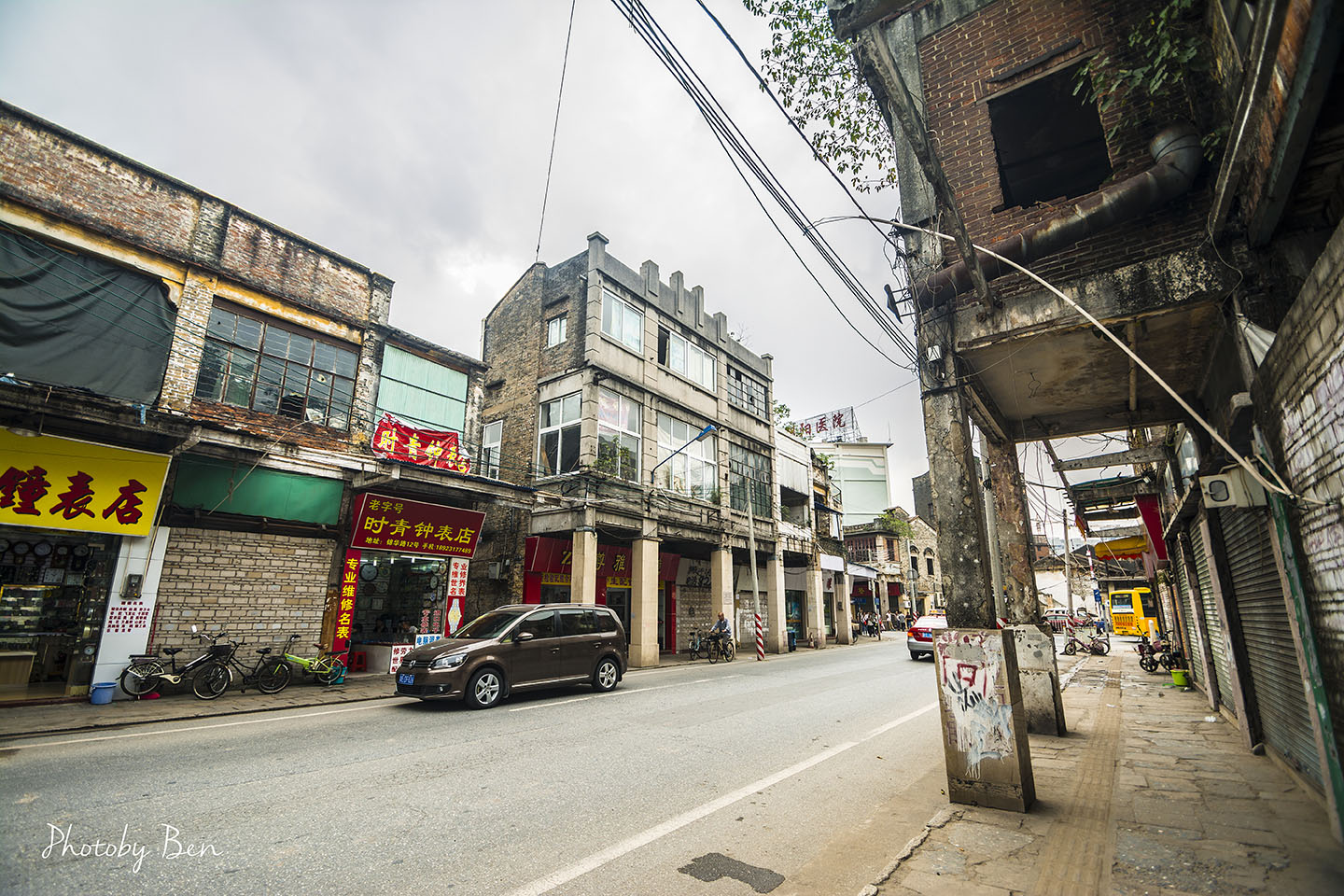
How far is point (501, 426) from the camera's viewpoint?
70.0ft

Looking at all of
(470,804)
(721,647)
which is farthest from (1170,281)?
(721,647)

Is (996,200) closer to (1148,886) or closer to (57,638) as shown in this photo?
(1148,886)

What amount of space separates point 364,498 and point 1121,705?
15.7 metres

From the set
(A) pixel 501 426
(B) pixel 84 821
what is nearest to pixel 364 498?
(A) pixel 501 426

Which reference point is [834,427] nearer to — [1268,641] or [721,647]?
[721,647]

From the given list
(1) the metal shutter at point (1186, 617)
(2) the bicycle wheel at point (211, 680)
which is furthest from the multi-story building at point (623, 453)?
(1) the metal shutter at point (1186, 617)

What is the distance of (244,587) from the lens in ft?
39.7

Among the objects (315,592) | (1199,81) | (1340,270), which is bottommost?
(315,592)

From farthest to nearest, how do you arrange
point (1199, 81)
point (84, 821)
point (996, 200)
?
point (996, 200), point (1199, 81), point (84, 821)

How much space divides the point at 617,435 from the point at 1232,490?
15437 mm

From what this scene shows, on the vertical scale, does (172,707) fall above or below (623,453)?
below

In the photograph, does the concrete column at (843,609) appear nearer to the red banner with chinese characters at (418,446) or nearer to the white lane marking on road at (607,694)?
the white lane marking on road at (607,694)

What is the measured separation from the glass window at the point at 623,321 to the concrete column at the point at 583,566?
21.6 feet

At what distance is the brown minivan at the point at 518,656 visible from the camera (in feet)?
31.6
